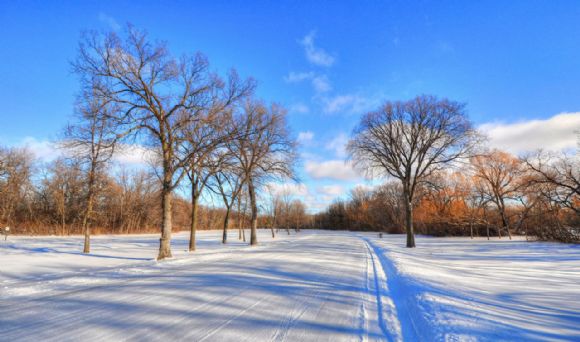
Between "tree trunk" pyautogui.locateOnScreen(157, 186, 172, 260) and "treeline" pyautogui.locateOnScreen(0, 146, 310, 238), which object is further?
"treeline" pyautogui.locateOnScreen(0, 146, 310, 238)

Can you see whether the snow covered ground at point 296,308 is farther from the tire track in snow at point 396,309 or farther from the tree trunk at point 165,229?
the tree trunk at point 165,229

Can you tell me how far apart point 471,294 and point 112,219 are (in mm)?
65192

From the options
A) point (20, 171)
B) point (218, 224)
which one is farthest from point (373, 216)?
point (20, 171)

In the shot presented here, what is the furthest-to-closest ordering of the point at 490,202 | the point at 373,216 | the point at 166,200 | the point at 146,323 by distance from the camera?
the point at 373,216
the point at 490,202
the point at 166,200
the point at 146,323

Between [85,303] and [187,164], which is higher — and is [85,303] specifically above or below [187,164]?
below

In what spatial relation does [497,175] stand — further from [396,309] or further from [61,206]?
[61,206]

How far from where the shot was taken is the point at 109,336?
3289 millimetres

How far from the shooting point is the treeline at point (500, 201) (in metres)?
16.5

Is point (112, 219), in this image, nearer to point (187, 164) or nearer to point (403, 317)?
point (187, 164)

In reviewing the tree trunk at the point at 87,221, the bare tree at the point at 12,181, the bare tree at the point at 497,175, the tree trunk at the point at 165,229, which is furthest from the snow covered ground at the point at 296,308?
the bare tree at the point at 12,181

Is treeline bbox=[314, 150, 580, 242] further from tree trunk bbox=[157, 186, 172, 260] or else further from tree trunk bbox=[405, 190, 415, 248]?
tree trunk bbox=[157, 186, 172, 260]

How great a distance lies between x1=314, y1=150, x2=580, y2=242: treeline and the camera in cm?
1652

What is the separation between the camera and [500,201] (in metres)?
28.5

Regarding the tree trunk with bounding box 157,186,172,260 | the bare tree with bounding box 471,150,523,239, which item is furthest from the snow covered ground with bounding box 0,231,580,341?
the bare tree with bounding box 471,150,523,239
